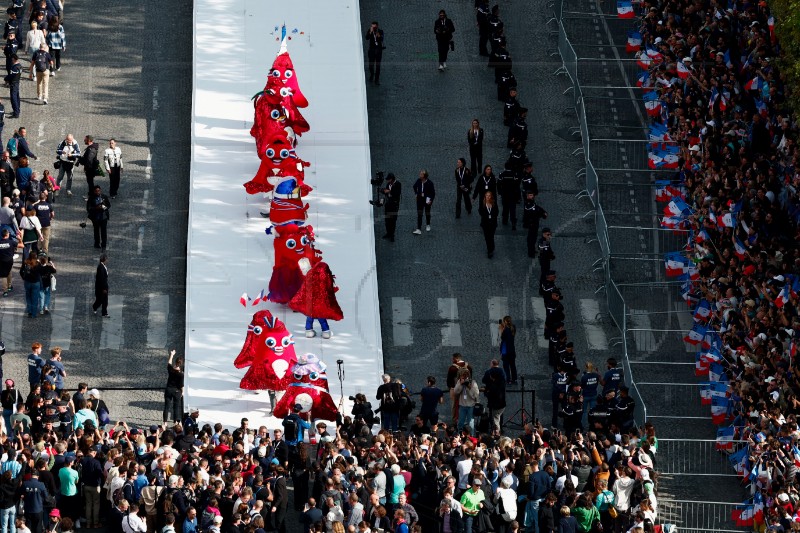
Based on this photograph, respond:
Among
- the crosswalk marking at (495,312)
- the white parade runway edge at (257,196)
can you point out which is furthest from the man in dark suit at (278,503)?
the crosswalk marking at (495,312)

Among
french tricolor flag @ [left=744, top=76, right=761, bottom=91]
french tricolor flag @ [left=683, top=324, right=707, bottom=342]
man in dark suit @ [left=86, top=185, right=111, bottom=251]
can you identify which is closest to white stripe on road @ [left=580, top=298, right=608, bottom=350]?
french tricolor flag @ [left=683, top=324, right=707, bottom=342]

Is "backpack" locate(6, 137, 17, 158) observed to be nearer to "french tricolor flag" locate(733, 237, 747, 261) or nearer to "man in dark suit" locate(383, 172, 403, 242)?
"man in dark suit" locate(383, 172, 403, 242)

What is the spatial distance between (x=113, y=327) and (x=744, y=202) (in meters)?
13.0

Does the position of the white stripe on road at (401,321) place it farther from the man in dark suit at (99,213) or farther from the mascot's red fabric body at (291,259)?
the man in dark suit at (99,213)

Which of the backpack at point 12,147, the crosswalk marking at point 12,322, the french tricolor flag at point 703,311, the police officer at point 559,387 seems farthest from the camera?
the backpack at point 12,147

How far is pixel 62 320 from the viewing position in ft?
155

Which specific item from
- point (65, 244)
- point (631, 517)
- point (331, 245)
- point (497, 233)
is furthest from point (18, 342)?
point (631, 517)

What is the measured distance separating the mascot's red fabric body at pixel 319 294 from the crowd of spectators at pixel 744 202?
7.26 m

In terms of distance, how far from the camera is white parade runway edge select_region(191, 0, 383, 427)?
150 feet

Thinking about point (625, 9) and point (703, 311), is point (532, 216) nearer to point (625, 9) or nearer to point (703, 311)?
point (703, 311)

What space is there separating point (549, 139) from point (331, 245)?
699 centimetres

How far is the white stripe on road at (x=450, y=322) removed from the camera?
156ft

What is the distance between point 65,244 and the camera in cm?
4934

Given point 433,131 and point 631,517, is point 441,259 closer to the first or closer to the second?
point 433,131
